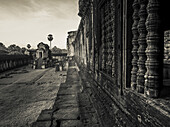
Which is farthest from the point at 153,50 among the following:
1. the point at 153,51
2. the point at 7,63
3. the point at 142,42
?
the point at 7,63

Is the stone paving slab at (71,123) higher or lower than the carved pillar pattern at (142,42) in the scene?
lower

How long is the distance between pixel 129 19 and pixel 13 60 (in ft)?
64.2

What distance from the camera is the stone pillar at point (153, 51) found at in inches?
52.2

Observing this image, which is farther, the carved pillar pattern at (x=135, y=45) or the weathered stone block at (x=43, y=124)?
the weathered stone block at (x=43, y=124)

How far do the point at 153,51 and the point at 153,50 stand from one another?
12 mm

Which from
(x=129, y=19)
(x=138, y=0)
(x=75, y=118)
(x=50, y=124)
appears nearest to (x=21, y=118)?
(x=50, y=124)

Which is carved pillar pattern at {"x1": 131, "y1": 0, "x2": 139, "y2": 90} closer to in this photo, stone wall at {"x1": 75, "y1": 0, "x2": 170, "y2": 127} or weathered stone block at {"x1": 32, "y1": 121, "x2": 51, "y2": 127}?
stone wall at {"x1": 75, "y1": 0, "x2": 170, "y2": 127}

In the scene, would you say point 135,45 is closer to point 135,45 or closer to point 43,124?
point 135,45

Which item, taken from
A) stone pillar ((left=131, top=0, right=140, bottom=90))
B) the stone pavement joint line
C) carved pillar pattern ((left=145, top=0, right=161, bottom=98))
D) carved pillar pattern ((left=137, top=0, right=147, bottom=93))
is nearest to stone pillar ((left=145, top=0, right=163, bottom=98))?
carved pillar pattern ((left=145, top=0, right=161, bottom=98))

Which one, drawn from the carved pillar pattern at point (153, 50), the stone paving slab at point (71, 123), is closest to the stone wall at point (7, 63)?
the stone paving slab at point (71, 123)

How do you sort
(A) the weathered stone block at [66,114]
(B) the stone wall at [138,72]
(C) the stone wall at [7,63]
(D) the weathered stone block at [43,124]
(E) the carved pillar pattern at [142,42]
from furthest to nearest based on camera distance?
(C) the stone wall at [7,63] → (A) the weathered stone block at [66,114] → (D) the weathered stone block at [43,124] → (E) the carved pillar pattern at [142,42] → (B) the stone wall at [138,72]

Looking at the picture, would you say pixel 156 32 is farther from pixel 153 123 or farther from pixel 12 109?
pixel 12 109

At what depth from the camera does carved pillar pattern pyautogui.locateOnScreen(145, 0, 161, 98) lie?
132cm

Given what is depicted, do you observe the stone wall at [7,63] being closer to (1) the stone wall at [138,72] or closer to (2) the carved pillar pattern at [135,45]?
(1) the stone wall at [138,72]
